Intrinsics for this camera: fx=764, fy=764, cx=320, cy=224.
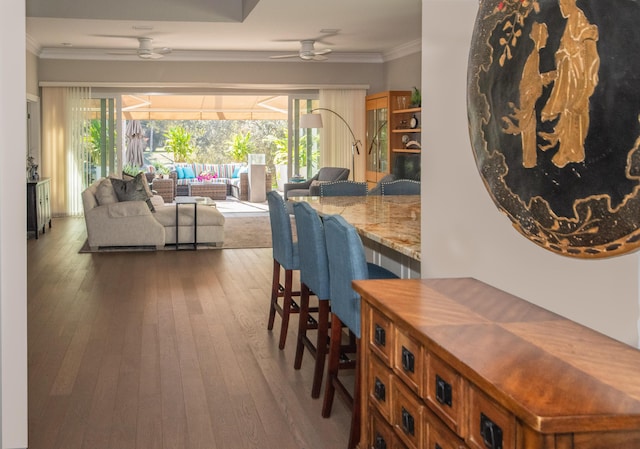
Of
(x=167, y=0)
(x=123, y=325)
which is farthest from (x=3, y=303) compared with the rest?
(x=167, y=0)

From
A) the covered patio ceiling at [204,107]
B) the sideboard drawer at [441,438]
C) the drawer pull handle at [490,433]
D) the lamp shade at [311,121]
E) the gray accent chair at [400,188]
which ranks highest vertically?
the covered patio ceiling at [204,107]

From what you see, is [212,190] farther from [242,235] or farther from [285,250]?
[285,250]

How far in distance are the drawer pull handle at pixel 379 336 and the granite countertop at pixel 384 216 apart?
958 millimetres

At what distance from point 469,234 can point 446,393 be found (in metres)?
0.96

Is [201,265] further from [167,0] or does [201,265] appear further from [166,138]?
[166,138]

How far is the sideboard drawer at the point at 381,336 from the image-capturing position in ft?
7.08

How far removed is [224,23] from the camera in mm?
9664

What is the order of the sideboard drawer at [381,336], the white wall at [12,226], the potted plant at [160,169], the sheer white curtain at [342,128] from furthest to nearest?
the potted plant at [160,169]
the sheer white curtain at [342,128]
the white wall at [12,226]
the sideboard drawer at [381,336]

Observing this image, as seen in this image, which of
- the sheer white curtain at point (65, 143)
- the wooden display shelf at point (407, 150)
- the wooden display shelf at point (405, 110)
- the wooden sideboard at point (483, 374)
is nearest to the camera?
the wooden sideboard at point (483, 374)

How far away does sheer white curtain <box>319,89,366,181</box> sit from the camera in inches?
531

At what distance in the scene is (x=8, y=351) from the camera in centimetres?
310

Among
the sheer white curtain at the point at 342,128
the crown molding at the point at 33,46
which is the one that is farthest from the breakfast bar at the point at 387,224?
the sheer white curtain at the point at 342,128

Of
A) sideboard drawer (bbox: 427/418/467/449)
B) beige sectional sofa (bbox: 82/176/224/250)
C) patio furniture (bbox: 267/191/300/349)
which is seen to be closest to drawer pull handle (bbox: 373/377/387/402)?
sideboard drawer (bbox: 427/418/467/449)

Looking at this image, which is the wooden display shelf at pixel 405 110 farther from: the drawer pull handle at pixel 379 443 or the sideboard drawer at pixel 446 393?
the sideboard drawer at pixel 446 393
